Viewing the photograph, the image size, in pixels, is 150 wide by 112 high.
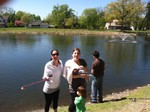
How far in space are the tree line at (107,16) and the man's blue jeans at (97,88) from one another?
70.7 meters

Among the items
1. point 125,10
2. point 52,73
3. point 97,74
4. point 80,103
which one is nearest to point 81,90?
point 80,103

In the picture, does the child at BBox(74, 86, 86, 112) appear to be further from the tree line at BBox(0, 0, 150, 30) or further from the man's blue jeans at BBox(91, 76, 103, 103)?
the tree line at BBox(0, 0, 150, 30)

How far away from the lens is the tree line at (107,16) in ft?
317

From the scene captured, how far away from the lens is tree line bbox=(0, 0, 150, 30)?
9662cm

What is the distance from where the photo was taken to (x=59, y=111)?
971cm

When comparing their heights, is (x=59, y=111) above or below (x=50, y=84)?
below

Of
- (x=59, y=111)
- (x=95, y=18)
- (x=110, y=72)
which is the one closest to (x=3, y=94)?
(x=59, y=111)

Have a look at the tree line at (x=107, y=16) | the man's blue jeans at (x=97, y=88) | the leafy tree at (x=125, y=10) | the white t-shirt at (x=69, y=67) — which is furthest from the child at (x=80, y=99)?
the leafy tree at (x=125, y=10)

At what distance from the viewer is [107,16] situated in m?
99.2

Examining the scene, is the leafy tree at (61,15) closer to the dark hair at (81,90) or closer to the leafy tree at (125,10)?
the leafy tree at (125,10)

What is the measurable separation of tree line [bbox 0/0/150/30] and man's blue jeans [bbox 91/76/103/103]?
7071 centimetres

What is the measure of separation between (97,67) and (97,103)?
1504 mm

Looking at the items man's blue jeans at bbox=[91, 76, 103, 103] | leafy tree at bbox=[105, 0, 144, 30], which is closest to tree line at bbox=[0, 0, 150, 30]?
leafy tree at bbox=[105, 0, 144, 30]

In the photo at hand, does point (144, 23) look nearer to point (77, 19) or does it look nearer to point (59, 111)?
point (77, 19)
